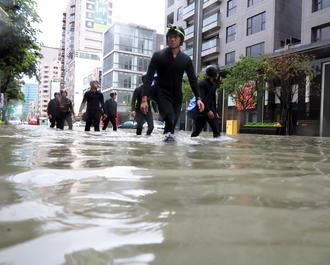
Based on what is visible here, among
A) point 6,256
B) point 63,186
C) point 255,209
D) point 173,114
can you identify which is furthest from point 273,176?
point 173,114

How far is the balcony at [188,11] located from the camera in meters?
45.0

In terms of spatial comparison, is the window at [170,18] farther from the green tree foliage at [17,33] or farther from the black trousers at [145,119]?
the black trousers at [145,119]

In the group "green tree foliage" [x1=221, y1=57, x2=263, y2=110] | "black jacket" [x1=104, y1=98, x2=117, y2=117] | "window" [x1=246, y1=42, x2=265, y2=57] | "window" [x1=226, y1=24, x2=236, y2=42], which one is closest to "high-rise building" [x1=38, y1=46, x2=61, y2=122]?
"window" [x1=226, y1=24, x2=236, y2=42]

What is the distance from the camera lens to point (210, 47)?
4112 cm

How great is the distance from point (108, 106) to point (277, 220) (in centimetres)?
1287

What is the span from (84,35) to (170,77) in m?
113

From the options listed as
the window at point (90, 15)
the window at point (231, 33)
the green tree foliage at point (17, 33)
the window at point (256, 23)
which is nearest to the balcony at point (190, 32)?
the window at point (231, 33)

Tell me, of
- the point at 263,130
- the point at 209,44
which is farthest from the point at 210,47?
the point at 263,130

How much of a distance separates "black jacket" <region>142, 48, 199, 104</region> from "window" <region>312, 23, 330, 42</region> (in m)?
24.1

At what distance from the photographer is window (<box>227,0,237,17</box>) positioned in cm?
3888

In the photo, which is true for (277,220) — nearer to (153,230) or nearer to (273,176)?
(153,230)

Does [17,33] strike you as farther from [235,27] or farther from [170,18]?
[170,18]

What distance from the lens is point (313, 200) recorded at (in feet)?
6.55

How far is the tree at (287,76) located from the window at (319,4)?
14.4 ft
